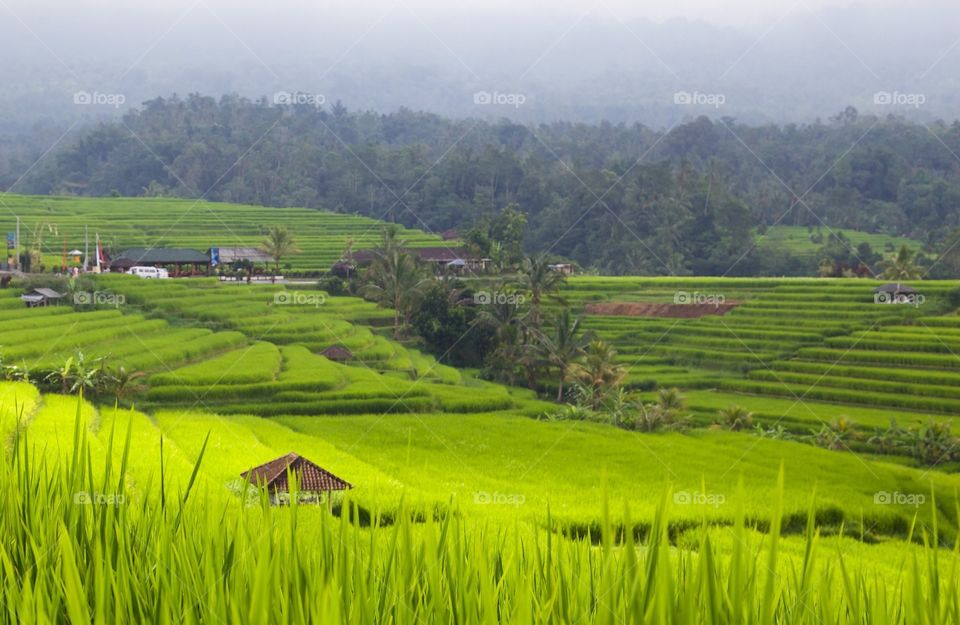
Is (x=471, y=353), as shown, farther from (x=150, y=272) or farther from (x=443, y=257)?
(x=150, y=272)

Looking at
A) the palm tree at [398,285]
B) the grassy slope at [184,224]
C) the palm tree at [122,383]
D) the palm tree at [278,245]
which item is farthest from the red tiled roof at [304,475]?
the grassy slope at [184,224]

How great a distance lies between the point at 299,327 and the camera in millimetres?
11914

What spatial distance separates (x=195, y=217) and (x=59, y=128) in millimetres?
8212

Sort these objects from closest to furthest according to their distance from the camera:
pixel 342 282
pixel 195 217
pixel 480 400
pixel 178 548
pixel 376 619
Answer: pixel 376 619 < pixel 178 548 < pixel 480 400 < pixel 342 282 < pixel 195 217

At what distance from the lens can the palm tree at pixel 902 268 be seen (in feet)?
52.4

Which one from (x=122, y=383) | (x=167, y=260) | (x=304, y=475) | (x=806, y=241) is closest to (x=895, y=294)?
(x=806, y=241)

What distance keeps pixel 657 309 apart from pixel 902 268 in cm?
429

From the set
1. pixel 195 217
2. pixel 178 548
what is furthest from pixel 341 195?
pixel 178 548

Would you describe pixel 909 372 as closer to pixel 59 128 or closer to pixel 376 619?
pixel 376 619

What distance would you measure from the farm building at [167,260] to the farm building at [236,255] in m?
0.12

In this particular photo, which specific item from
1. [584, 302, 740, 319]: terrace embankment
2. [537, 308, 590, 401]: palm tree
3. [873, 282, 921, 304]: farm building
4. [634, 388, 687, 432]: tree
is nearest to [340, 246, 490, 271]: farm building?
[537, 308, 590, 401]: palm tree

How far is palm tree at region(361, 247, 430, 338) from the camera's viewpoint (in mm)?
11742

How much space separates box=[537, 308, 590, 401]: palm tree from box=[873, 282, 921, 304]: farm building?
5.64m

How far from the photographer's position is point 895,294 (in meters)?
15.0
